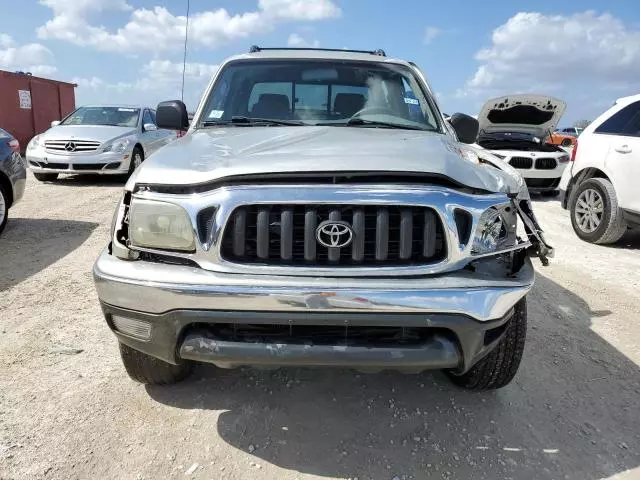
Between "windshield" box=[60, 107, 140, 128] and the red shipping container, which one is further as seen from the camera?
the red shipping container

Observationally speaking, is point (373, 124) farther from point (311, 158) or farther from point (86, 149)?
point (86, 149)

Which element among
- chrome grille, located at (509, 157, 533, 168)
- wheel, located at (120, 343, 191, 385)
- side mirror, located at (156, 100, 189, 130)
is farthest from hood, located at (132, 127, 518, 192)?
chrome grille, located at (509, 157, 533, 168)

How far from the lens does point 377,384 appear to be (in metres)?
2.85

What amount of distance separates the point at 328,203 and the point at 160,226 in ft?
2.26

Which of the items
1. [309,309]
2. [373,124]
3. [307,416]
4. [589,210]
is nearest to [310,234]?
[309,309]

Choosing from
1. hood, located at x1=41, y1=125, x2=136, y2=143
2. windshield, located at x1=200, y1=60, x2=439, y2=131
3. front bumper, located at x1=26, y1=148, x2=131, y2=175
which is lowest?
front bumper, located at x1=26, y1=148, x2=131, y2=175

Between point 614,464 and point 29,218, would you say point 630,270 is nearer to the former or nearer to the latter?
point 614,464

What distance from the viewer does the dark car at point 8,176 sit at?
5.76m

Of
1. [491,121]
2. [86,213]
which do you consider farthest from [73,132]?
[491,121]

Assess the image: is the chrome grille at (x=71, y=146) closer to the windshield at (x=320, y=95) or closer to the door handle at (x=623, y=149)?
the windshield at (x=320, y=95)

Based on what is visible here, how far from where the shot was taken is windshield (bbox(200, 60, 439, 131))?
3.28 meters

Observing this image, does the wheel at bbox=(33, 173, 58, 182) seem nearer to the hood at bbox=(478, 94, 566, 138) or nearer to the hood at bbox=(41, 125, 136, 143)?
the hood at bbox=(41, 125, 136, 143)

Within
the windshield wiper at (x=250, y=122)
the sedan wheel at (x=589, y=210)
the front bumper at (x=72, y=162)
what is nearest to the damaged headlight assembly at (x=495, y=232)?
the windshield wiper at (x=250, y=122)

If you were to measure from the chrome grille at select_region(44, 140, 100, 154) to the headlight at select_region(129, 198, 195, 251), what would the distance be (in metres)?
8.18
